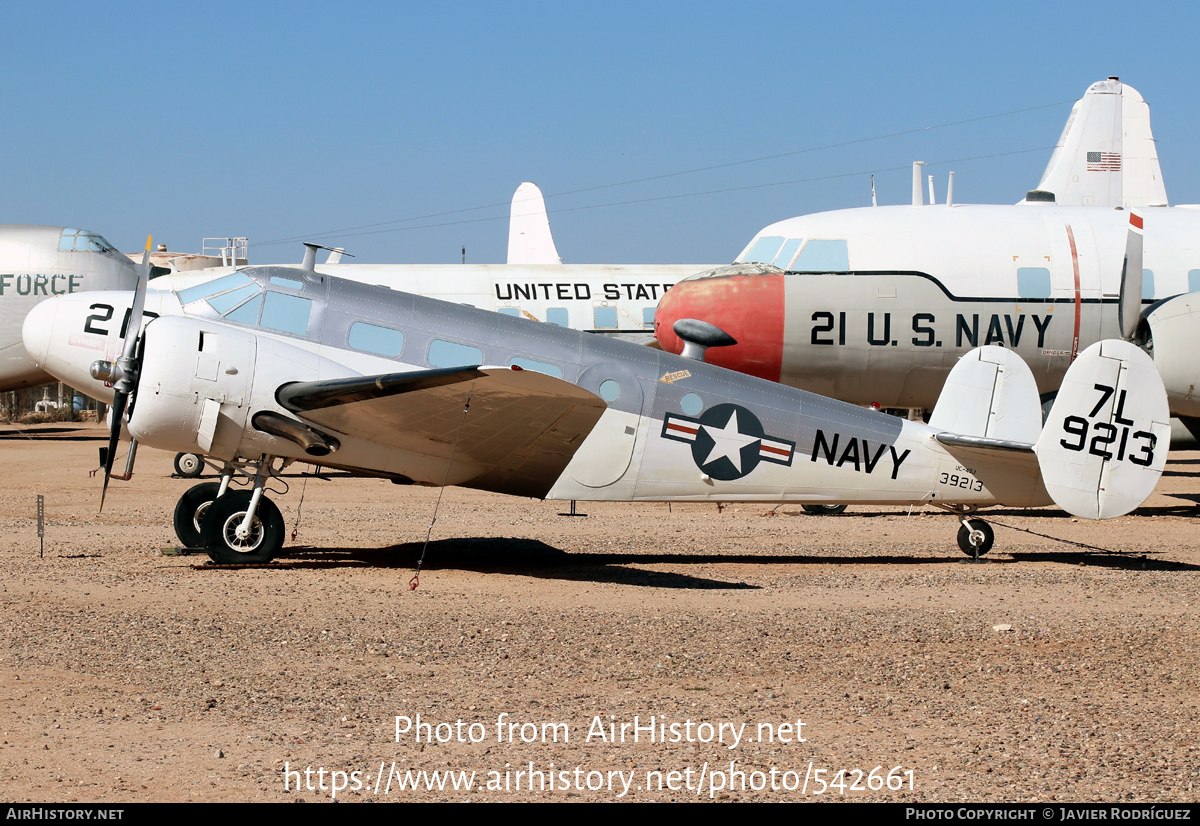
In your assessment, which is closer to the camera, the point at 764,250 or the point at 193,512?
the point at 193,512

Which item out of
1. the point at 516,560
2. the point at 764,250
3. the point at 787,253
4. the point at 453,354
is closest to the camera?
the point at 453,354

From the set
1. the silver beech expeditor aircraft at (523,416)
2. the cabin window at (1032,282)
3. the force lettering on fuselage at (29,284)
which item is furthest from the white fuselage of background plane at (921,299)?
the force lettering on fuselage at (29,284)

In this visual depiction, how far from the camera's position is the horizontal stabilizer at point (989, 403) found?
1316 cm

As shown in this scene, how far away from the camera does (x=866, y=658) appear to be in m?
8.37

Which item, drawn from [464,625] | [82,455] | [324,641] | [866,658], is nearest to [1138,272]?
[866,658]

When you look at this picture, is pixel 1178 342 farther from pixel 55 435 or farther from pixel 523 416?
pixel 55 435

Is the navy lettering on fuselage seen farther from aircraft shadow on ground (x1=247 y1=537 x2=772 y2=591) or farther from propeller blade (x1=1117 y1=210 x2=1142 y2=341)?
propeller blade (x1=1117 y1=210 x2=1142 y2=341)

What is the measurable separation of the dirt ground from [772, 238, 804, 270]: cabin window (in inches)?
198

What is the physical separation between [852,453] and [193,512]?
291 inches

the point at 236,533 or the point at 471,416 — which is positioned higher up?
the point at 471,416

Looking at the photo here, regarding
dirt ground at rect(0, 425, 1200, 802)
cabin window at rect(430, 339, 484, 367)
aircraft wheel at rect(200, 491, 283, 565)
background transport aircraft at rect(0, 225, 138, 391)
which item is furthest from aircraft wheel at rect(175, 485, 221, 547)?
background transport aircraft at rect(0, 225, 138, 391)

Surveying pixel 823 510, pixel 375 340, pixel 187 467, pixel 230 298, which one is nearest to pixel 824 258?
pixel 823 510

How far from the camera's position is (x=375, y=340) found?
12.0 metres

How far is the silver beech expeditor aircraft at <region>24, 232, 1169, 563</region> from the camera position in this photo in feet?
37.7
